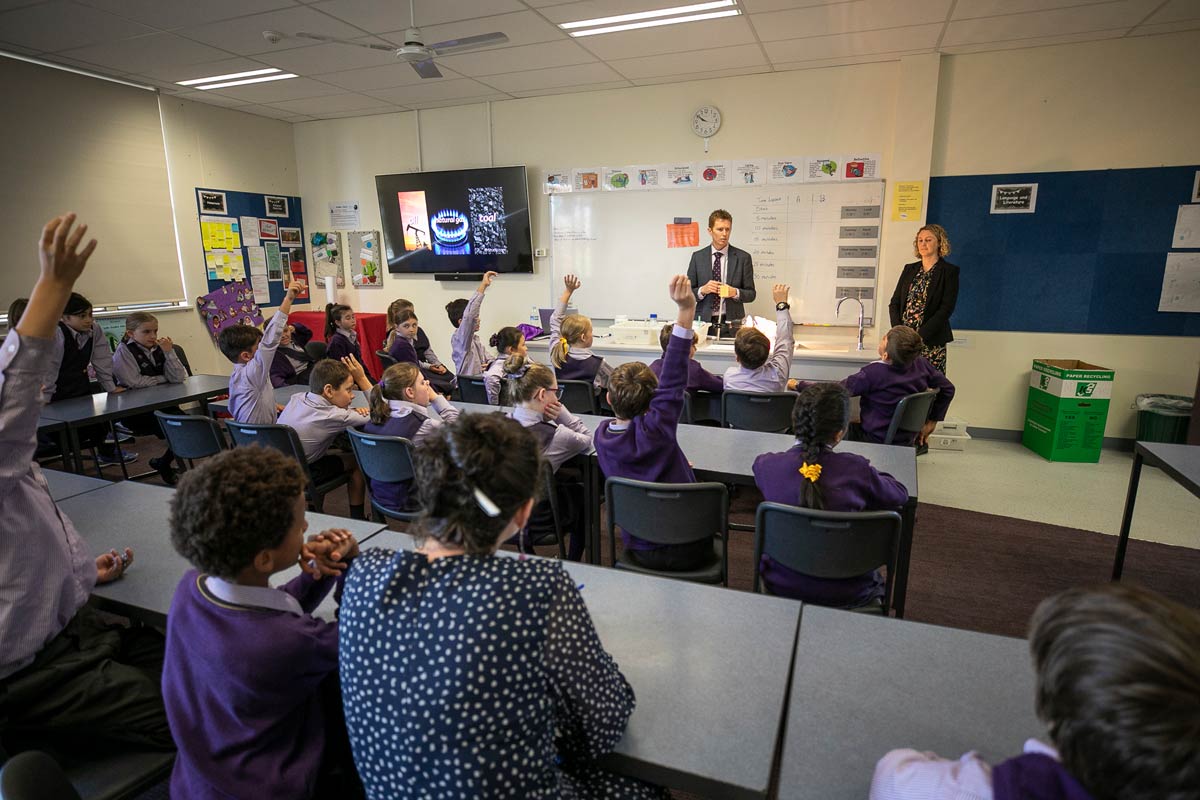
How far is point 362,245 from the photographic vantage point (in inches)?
282

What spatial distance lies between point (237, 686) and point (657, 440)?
1461 mm

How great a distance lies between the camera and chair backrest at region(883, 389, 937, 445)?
328 centimetres

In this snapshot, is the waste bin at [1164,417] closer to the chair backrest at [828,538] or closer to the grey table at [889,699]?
the chair backrest at [828,538]

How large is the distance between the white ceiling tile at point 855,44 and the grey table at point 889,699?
4.35 metres

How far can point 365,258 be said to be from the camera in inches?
283

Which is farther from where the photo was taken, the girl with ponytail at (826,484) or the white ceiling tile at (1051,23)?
the white ceiling tile at (1051,23)

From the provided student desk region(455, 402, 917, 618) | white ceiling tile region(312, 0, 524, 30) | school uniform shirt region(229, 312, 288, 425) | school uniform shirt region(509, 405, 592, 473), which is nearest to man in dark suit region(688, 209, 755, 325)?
white ceiling tile region(312, 0, 524, 30)

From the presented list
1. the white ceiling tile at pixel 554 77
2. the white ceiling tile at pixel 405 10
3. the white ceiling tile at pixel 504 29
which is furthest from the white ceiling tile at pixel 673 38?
the white ceiling tile at pixel 405 10

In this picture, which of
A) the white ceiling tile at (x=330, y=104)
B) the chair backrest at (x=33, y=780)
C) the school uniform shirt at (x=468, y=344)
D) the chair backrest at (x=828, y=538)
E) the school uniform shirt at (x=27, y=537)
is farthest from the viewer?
the white ceiling tile at (x=330, y=104)

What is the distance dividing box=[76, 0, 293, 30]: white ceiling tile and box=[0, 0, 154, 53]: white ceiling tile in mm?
145

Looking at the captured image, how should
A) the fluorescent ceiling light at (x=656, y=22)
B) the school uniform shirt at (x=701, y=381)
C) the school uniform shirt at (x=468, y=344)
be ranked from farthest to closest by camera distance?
the school uniform shirt at (x=468, y=344) → the fluorescent ceiling light at (x=656, y=22) → the school uniform shirt at (x=701, y=381)

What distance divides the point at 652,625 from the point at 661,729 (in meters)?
0.30

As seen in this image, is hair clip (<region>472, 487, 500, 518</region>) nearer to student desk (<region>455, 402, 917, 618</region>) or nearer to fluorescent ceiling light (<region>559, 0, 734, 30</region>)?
student desk (<region>455, 402, 917, 618</region>)

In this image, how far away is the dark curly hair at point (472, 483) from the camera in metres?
0.98
